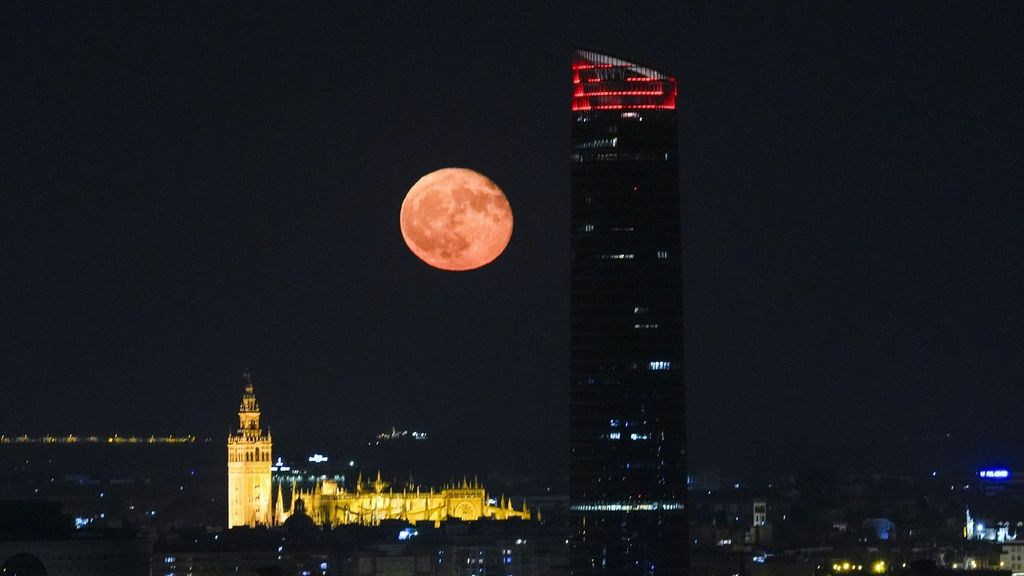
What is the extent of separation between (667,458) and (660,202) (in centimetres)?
1638

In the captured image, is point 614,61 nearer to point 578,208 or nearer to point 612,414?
point 578,208

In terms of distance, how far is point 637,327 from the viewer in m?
174

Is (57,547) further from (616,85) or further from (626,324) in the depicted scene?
(616,85)

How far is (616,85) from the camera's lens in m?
174

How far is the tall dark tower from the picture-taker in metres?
173

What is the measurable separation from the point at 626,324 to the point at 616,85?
596 inches

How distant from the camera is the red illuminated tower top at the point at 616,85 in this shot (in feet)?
568

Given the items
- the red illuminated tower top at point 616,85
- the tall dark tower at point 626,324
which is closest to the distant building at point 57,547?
the tall dark tower at point 626,324

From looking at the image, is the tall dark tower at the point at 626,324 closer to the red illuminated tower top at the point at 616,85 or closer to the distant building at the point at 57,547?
the red illuminated tower top at the point at 616,85

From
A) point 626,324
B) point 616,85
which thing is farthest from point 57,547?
point 616,85

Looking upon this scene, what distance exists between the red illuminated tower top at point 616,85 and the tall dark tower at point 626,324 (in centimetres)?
6

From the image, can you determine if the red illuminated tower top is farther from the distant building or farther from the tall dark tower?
the distant building

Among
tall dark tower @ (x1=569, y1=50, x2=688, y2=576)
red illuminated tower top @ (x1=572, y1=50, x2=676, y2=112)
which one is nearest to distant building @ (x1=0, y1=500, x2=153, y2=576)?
tall dark tower @ (x1=569, y1=50, x2=688, y2=576)

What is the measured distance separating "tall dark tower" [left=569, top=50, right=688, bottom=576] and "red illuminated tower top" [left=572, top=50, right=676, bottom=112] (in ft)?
0.21
